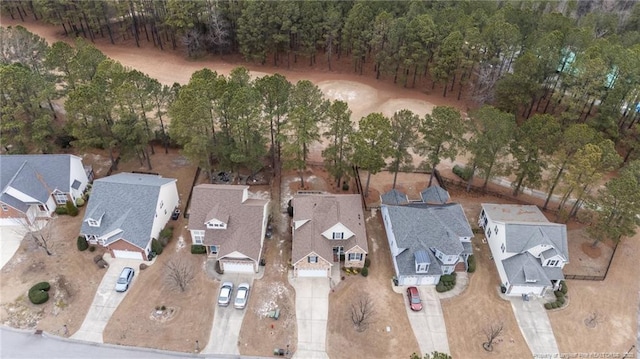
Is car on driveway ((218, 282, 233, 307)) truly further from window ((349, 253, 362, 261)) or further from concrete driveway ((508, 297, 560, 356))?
concrete driveway ((508, 297, 560, 356))

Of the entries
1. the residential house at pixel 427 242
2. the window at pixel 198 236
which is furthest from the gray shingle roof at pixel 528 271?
the window at pixel 198 236

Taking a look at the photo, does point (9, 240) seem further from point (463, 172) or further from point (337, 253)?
point (463, 172)

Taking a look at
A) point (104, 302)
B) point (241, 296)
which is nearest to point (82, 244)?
point (104, 302)

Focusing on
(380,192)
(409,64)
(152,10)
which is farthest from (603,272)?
(152,10)

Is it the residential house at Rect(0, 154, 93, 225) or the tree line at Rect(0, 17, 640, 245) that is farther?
the residential house at Rect(0, 154, 93, 225)

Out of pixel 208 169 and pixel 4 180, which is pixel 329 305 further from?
pixel 4 180

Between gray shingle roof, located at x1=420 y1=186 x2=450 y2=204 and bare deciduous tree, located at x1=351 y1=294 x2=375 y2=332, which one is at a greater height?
gray shingle roof, located at x1=420 y1=186 x2=450 y2=204

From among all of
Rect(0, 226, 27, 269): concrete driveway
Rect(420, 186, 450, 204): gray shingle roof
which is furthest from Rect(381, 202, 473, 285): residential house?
Rect(0, 226, 27, 269): concrete driveway
